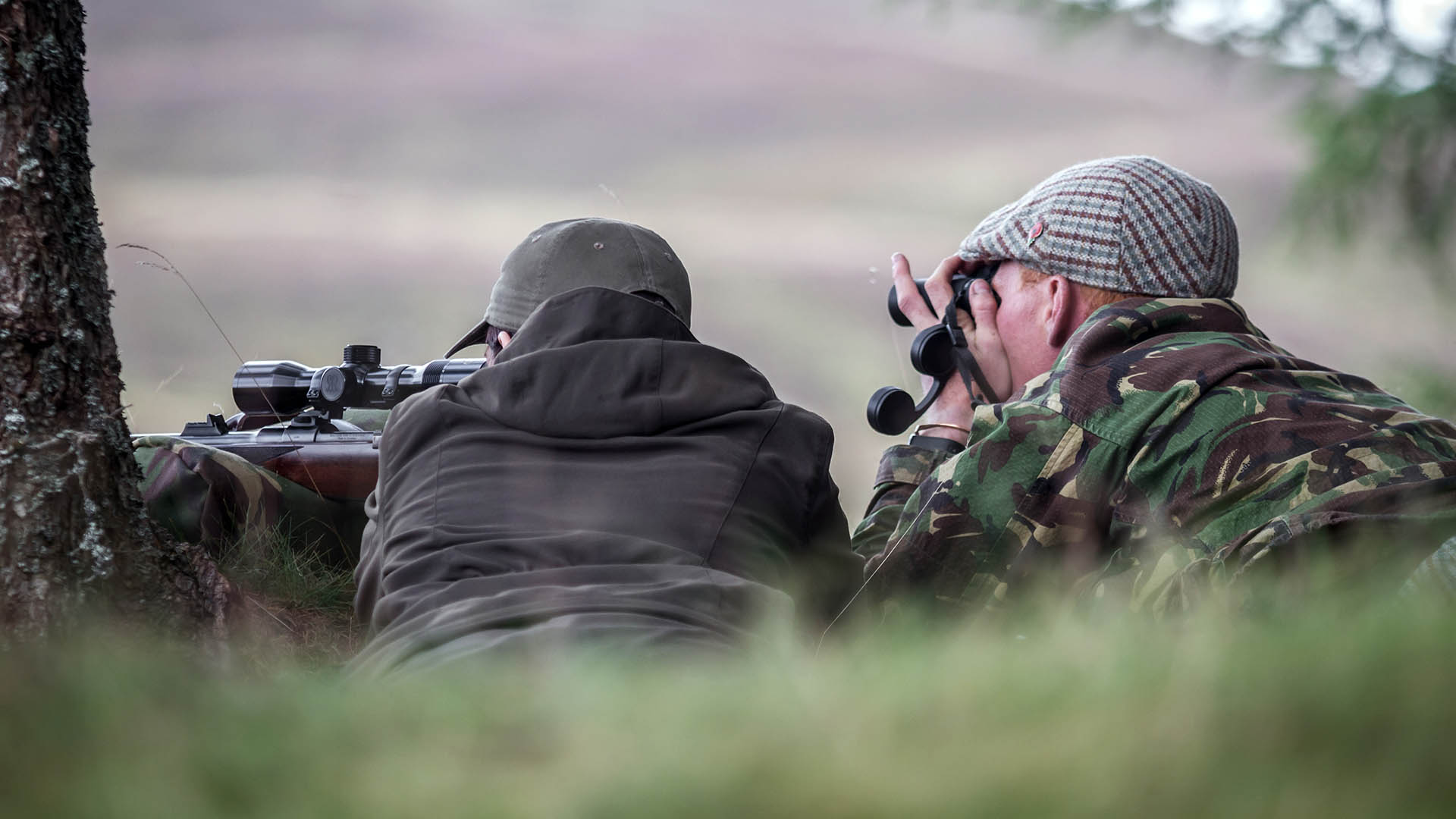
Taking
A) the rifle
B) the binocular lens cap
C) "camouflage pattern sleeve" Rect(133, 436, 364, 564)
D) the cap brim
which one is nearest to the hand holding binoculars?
the binocular lens cap

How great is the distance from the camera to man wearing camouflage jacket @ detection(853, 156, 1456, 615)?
5.59 ft

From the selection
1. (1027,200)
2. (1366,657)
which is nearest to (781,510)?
(1027,200)

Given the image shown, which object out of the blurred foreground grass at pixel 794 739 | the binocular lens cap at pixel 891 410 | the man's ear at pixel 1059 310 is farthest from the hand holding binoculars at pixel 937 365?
the blurred foreground grass at pixel 794 739

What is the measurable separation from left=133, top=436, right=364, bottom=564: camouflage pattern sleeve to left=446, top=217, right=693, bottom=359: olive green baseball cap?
2.63ft

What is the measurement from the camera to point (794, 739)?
0.47 metres

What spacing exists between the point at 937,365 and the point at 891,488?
0.30 m

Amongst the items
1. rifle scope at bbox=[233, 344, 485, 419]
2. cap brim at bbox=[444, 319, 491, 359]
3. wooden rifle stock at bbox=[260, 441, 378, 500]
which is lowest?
wooden rifle stock at bbox=[260, 441, 378, 500]

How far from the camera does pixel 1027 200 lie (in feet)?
7.72

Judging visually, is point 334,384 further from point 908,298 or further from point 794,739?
point 794,739

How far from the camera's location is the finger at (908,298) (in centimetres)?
276

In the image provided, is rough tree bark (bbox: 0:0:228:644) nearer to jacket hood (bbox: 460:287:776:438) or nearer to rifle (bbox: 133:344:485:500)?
jacket hood (bbox: 460:287:776:438)

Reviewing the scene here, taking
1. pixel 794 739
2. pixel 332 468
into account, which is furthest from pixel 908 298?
pixel 794 739

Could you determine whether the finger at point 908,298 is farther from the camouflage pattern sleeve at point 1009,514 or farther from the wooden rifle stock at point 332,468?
the wooden rifle stock at point 332,468

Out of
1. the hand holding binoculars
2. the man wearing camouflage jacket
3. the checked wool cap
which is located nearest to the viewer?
the man wearing camouflage jacket
